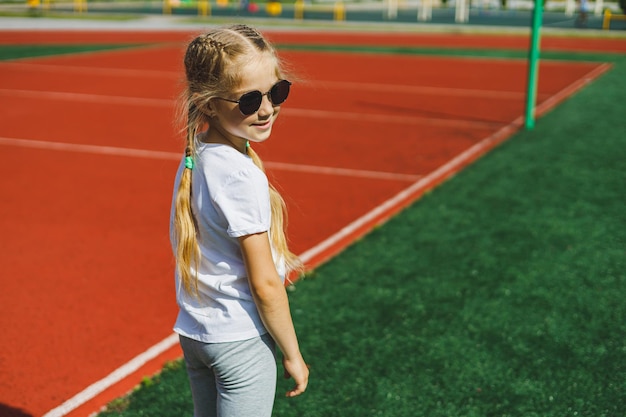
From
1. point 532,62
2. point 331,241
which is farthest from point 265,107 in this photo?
point 532,62

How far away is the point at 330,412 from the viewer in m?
3.76

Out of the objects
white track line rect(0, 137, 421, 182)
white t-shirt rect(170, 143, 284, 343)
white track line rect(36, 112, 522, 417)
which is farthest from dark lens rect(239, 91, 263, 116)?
white track line rect(0, 137, 421, 182)

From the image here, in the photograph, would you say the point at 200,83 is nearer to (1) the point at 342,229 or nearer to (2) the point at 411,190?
(1) the point at 342,229

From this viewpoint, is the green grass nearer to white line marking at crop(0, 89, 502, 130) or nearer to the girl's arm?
the girl's arm

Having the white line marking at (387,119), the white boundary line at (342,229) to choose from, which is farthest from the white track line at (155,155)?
the white line marking at (387,119)

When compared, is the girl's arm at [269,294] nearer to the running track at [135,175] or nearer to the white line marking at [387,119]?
the running track at [135,175]

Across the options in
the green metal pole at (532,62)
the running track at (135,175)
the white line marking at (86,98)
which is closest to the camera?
the running track at (135,175)

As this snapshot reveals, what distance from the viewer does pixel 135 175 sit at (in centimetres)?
860

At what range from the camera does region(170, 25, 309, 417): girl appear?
213 cm

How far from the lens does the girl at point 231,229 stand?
213cm

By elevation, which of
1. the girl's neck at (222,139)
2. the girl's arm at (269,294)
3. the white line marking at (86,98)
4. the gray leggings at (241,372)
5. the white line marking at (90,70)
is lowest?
the white line marking at (86,98)

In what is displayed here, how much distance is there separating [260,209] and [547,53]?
2173 cm

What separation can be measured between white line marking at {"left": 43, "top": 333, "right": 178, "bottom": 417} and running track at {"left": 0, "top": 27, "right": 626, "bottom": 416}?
0.01 m

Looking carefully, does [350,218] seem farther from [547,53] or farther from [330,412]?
[547,53]
